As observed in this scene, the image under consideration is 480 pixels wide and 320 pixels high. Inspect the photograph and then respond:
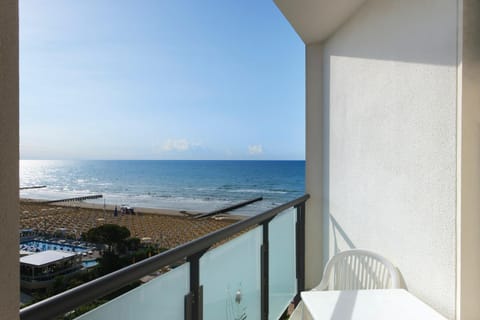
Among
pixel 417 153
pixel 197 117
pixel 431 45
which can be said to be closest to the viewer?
pixel 431 45

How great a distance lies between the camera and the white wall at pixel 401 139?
5.14 feet

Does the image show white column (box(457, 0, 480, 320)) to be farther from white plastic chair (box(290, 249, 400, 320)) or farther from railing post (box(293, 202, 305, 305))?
railing post (box(293, 202, 305, 305))

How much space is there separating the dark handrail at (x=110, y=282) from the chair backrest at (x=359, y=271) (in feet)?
3.16

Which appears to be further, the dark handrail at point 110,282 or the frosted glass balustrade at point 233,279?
the frosted glass balustrade at point 233,279

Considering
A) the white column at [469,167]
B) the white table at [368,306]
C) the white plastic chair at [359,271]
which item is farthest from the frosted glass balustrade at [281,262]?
the white column at [469,167]

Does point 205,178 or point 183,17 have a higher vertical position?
point 183,17

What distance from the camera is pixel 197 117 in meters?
27.5

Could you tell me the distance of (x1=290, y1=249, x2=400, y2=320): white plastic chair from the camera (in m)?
2.09

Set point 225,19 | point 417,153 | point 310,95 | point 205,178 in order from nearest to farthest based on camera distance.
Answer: point 417,153, point 310,95, point 225,19, point 205,178

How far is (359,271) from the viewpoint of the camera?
7.45 ft

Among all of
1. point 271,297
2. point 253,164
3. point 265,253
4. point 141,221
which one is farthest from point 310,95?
point 253,164

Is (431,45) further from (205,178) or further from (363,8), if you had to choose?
(205,178)

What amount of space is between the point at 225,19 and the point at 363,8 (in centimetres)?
2039

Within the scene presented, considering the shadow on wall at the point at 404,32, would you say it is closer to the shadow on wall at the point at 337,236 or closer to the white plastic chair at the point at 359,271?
the white plastic chair at the point at 359,271
